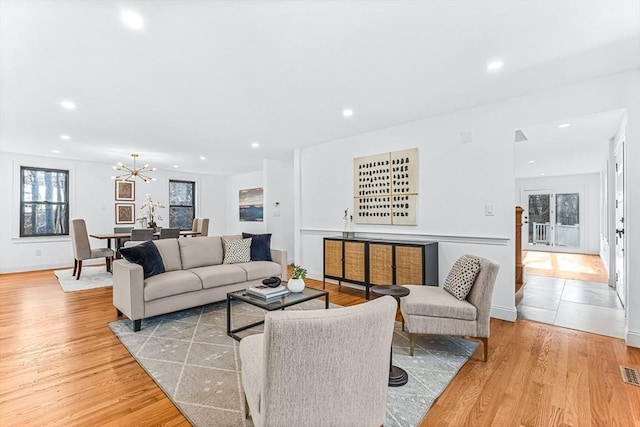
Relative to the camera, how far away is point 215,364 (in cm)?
242

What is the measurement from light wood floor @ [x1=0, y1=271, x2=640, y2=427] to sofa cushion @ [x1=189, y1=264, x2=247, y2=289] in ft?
3.27

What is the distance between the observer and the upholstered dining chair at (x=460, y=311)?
7.97 feet

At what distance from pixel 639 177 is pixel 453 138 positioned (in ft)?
5.64

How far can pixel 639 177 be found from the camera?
2.72 metres

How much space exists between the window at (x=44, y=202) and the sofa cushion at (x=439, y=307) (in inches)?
303

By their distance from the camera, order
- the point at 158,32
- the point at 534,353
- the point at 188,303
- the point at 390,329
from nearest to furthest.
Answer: the point at 390,329 → the point at 158,32 → the point at 534,353 → the point at 188,303

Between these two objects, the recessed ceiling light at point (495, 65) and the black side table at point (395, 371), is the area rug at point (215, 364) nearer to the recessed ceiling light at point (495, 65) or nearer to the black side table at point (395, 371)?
the black side table at point (395, 371)

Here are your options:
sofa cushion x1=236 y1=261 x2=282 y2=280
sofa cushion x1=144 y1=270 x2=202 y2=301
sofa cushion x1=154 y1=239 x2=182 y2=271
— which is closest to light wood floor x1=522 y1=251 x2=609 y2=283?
sofa cushion x1=236 y1=261 x2=282 y2=280

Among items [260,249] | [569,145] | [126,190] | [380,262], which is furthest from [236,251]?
[569,145]

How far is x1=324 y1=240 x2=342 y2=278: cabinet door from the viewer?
4.58 metres

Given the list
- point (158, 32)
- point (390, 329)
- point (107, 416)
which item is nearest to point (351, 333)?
point (390, 329)

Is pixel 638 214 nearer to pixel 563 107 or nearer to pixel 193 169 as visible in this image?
pixel 563 107

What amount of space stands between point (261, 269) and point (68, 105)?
9.73 feet

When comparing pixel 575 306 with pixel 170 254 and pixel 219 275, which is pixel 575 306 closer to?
pixel 219 275
